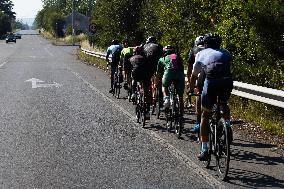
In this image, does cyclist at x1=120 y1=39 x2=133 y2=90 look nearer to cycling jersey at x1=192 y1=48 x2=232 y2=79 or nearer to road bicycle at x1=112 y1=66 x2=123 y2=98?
road bicycle at x1=112 y1=66 x2=123 y2=98

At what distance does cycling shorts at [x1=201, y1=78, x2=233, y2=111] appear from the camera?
21.6ft

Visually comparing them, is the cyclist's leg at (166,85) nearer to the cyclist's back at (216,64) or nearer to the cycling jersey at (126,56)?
the cyclist's back at (216,64)

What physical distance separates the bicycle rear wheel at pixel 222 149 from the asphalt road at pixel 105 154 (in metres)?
0.13

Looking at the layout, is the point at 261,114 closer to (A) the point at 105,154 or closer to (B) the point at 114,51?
(A) the point at 105,154

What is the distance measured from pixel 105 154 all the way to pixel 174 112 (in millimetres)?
2279

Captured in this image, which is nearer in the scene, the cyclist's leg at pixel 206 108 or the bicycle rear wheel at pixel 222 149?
the bicycle rear wheel at pixel 222 149

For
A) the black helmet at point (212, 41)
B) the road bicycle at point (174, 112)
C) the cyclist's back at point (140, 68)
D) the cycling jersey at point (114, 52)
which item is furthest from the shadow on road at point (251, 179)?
the cycling jersey at point (114, 52)

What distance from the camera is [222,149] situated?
21.2ft

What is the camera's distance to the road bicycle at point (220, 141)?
6.20 meters

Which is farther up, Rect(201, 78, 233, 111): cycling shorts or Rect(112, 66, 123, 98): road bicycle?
Rect(201, 78, 233, 111): cycling shorts

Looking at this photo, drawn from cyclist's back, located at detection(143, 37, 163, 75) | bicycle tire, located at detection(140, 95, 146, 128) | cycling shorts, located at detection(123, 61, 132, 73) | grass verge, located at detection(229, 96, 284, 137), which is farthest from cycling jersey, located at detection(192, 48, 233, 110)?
cycling shorts, located at detection(123, 61, 132, 73)

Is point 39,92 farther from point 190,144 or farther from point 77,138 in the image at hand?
point 190,144

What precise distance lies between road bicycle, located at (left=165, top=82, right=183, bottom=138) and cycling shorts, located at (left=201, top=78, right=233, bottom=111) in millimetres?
2330

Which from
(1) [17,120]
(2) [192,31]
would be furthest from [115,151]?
(2) [192,31]
